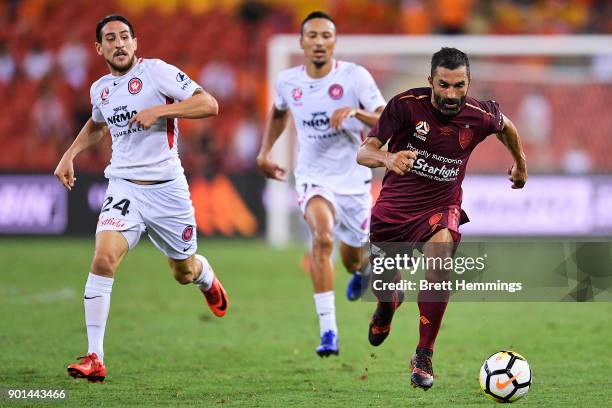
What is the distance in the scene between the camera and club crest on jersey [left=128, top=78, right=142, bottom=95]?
7.47m

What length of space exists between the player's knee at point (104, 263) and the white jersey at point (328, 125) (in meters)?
2.31

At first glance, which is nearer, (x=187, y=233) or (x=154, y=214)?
(x=154, y=214)

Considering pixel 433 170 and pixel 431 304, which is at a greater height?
pixel 433 170

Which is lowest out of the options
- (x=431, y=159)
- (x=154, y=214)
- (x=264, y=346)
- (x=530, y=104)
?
(x=264, y=346)

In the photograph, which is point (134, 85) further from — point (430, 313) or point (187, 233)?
point (430, 313)

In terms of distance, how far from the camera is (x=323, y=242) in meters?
8.54

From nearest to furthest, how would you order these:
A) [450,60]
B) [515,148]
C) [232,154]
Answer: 1. [450,60]
2. [515,148]
3. [232,154]

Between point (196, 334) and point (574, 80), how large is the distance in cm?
1051

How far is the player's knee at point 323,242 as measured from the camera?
28.0 ft

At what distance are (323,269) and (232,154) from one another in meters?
11.3

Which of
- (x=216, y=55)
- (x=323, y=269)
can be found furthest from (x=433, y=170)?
(x=216, y=55)

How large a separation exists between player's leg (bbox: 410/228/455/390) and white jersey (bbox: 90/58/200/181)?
1957mm

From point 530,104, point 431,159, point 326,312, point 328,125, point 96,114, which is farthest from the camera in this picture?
point 530,104

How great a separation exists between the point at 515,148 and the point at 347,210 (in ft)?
7.53
